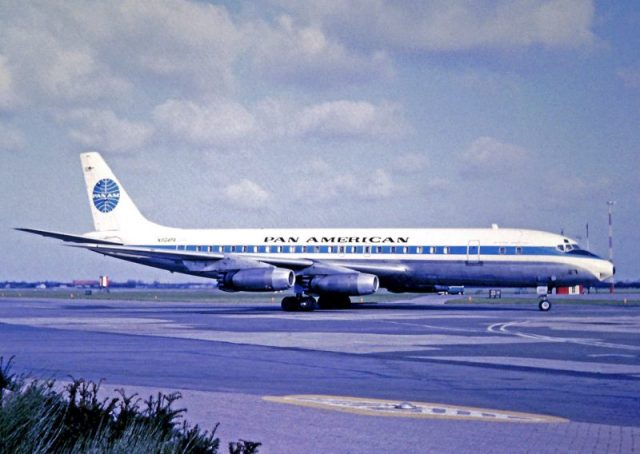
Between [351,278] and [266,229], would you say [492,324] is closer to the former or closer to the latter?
[351,278]

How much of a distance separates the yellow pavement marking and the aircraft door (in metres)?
32.6

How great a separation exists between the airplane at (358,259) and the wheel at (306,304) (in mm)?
52

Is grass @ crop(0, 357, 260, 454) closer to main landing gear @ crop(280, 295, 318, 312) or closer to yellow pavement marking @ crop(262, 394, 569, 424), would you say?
yellow pavement marking @ crop(262, 394, 569, 424)

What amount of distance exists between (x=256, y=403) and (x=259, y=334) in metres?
15.0

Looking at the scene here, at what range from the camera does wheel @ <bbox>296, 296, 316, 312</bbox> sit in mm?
45844

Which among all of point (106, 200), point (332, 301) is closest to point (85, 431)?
point (332, 301)

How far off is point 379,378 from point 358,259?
3152 centimetres

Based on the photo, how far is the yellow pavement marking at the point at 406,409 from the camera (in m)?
11.2

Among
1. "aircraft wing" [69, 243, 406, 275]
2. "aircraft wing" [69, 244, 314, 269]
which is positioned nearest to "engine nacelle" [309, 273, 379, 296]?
"aircraft wing" [69, 243, 406, 275]

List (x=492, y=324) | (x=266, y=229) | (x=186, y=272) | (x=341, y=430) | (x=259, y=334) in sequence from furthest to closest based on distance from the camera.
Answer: (x=266, y=229) → (x=186, y=272) → (x=492, y=324) → (x=259, y=334) → (x=341, y=430)

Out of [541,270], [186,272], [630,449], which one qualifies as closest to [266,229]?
[186,272]

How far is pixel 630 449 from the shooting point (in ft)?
30.3

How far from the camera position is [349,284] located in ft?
143

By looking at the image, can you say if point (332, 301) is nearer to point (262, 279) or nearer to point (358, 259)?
point (358, 259)
